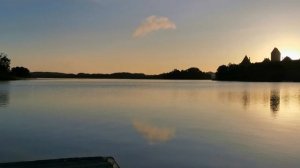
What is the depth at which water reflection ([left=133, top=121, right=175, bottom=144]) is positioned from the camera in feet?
71.8

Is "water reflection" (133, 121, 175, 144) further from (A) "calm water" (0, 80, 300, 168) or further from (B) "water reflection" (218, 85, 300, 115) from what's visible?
(B) "water reflection" (218, 85, 300, 115)

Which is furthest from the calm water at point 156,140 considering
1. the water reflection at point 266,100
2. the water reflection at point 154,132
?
the water reflection at point 266,100

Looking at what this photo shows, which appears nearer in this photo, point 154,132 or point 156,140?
point 156,140

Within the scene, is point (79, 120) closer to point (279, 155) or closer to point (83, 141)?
point (83, 141)

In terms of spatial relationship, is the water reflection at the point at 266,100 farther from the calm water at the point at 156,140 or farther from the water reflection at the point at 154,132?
the water reflection at the point at 154,132

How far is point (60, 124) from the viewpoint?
27609 millimetres

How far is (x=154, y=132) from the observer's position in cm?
2442

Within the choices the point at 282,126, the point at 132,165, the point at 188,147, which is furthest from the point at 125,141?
the point at 282,126

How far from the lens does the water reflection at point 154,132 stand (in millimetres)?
21877

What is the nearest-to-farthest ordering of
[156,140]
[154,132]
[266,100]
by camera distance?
[156,140] < [154,132] < [266,100]

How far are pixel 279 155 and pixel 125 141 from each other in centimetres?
783

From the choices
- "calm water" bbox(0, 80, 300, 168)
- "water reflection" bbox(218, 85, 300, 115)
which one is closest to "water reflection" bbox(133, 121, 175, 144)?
"calm water" bbox(0, 80, 300, 168)

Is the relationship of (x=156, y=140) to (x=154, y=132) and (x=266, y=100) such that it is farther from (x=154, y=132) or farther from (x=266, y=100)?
(x=266, y=100)

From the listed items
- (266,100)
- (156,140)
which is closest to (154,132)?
(156,140)
